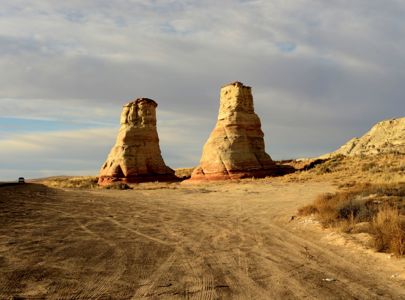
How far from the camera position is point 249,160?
4156 cm

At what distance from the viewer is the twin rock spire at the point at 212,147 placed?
41594mm

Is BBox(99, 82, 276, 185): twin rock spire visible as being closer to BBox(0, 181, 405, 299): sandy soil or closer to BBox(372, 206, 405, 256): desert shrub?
BBox(0, 181, 405, 299): sandy soil

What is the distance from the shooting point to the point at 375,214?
11875 millimetres

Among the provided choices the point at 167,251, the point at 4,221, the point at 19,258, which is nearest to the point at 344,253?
the point at 167,251

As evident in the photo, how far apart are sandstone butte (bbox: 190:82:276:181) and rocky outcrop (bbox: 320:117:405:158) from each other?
105 feet

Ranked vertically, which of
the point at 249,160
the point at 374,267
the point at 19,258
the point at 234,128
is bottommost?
the point at 374,267

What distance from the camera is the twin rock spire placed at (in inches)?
1638

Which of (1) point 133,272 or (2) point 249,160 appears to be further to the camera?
(2) point 249,160

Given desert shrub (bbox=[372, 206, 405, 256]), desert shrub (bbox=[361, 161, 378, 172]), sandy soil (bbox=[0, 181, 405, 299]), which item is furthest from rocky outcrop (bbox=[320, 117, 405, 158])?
sandy soil (bbox=[0, 181, 405, 299])

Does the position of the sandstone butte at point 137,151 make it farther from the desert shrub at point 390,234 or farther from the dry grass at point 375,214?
the desert shrub at point 390,234

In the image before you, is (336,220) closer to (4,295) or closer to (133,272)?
(133,272)

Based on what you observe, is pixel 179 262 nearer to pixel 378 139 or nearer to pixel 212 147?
pixel 212 147

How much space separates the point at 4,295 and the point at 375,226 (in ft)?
27.6

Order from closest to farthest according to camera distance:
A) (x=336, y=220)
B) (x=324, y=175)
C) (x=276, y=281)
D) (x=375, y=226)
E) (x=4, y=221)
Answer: (x=276, y=281) → (x=375, y=226) → (x=4, y=221) → (x=336, y=220) → (x=324, y=175)
